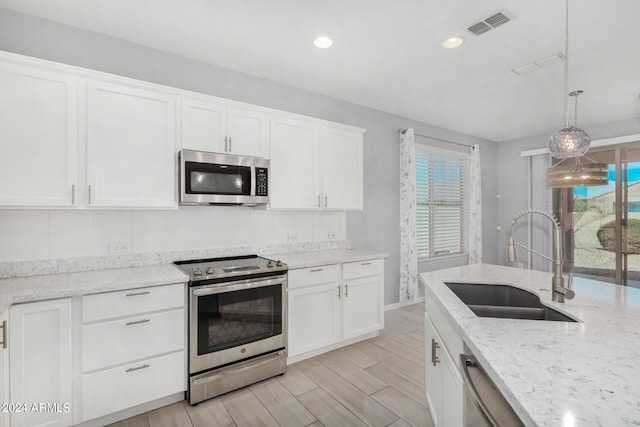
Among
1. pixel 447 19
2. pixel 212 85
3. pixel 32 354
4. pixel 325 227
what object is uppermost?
pixel 447 19

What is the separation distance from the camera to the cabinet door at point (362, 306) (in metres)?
3.15

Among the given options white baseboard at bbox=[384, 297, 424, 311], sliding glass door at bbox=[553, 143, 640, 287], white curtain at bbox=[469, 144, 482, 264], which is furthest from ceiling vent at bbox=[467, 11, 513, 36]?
sliding glass door at bbox=[553, 143, 640, 287]

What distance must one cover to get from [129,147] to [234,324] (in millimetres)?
1520

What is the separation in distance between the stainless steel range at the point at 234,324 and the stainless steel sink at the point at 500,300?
1390 mm

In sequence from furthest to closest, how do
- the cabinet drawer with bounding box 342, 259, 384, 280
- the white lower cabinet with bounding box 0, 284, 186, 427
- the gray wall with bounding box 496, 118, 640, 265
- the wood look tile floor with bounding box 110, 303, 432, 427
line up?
the gray wall with bounding box 496, 118, 640, 265 → the cabinet drawer with bounding box 342, 259, 384, 280 → the wood look tile floor with bounding box 110, 303, 432, 427 → the white lower cabinet with bounding box 0, 284, 186, 427

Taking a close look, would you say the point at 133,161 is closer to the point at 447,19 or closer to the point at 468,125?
the point at 447,19

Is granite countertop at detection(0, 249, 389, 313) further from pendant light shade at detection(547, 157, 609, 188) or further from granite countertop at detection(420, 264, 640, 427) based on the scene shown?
pendant light shade at detection(547, 157, 609, 188)

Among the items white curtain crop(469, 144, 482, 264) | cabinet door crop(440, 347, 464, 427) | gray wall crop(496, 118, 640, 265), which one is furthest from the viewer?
gray wall crop(496, 118, 640, 265)

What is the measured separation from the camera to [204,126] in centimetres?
261

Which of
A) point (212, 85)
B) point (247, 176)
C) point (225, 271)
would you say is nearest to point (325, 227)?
point (247, 176)

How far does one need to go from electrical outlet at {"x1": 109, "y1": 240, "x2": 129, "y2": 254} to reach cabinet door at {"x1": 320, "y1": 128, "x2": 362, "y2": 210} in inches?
71.7

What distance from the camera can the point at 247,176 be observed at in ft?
9.09

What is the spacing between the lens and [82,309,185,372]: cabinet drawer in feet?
6.34

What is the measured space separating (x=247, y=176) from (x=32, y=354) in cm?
178
